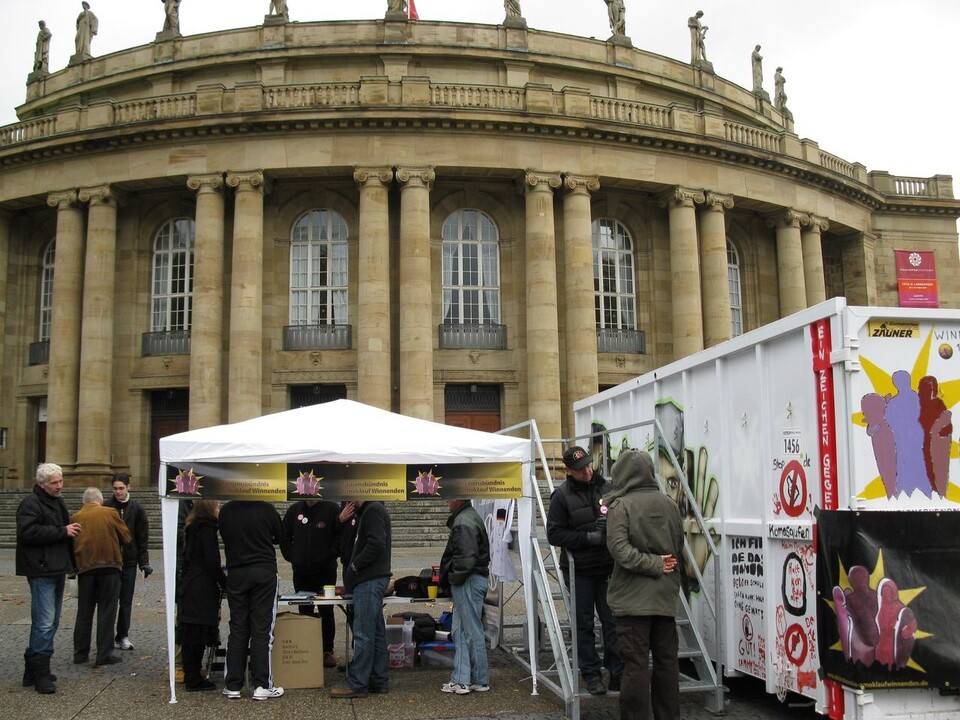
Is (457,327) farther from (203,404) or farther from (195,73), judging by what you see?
(195,73)

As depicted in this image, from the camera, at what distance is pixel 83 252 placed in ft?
101

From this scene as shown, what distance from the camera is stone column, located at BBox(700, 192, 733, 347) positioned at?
3091 centimetres

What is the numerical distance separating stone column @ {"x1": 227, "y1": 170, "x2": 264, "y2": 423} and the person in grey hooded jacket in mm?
21687

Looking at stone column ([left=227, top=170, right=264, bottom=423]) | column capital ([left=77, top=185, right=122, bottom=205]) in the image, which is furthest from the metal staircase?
column capital ([left=77, top=185, right=122, bottom=205])

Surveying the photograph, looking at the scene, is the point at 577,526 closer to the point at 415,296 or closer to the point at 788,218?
the point at 415,296

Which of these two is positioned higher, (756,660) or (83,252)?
(83,252)

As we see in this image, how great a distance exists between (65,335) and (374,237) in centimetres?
1021

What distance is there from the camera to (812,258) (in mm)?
33531

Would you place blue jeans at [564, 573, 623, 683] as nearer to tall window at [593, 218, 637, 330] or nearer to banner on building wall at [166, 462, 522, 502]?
banner on building wall at [166, 462, 522, 502]

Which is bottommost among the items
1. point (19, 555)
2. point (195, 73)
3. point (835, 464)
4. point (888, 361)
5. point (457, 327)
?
point (19, 555)

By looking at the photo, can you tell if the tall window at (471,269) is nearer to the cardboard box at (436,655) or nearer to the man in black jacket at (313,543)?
the man in black jacket at (313,543)

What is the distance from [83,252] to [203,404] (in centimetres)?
707

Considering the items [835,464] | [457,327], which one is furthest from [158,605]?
[457,327]

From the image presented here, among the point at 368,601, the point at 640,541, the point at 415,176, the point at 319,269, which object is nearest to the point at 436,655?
the point at 368,601
